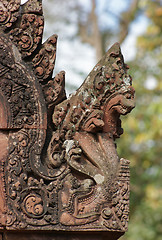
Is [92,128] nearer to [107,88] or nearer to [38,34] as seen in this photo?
[107,88]

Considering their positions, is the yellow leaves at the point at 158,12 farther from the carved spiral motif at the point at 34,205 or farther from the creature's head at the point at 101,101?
the carved spiral motif at the point at 34,205

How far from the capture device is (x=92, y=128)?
448 cm

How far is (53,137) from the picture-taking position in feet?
14.8

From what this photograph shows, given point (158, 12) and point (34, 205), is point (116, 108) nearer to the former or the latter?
point (34, 205)

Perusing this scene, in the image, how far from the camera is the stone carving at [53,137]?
4.29 meters

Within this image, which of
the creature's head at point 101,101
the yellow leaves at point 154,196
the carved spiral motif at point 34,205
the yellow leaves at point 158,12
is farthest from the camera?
the yellow leaves at point 154,196

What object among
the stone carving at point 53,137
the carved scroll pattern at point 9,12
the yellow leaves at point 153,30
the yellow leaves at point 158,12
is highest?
the yellow leaves at point 158,12

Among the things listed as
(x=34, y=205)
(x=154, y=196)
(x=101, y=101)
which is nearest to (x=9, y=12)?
(x=101, y=101)

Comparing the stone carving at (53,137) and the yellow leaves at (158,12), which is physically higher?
the yellow leaves at (158,12)

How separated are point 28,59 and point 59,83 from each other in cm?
33

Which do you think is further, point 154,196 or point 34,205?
point 154,196

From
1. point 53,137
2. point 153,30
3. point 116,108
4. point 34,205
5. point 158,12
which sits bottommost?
point 34,205

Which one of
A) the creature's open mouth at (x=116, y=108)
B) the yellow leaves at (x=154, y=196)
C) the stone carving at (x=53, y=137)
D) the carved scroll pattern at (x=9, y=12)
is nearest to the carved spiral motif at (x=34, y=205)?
the stone carving at (x=53, y=137)

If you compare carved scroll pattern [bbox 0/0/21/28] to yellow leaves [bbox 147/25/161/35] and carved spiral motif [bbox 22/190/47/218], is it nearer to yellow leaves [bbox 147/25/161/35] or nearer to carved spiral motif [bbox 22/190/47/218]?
carved spiral motif [bbox 22/190/47/218]
